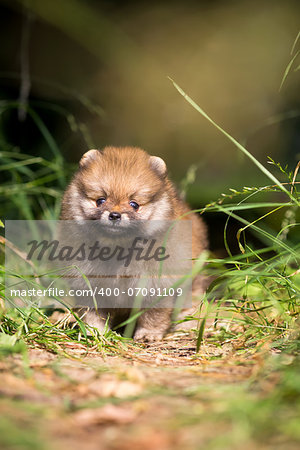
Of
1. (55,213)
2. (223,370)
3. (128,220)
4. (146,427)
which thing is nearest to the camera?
(146,427)

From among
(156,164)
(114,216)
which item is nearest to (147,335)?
(114,216)

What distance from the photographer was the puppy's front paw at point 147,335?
10.6 feet

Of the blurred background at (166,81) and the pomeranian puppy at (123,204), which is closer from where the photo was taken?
the pomeranian puppy at (123,204)

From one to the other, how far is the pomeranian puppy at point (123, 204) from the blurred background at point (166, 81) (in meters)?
2.89

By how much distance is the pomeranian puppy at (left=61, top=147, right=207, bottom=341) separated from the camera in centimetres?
307

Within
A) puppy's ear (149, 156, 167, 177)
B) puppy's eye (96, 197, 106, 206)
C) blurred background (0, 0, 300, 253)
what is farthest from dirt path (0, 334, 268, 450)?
blurred background (0, 0, 300, 253)

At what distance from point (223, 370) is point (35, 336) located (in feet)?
3.32

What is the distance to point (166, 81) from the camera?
658 centimetres

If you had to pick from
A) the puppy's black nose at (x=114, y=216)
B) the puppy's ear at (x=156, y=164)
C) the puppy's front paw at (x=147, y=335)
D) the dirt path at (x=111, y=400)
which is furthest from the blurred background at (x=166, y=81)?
the dirt path at (x=111, y=400)

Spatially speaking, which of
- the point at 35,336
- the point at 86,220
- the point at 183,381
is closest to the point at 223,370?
the point at 183,381

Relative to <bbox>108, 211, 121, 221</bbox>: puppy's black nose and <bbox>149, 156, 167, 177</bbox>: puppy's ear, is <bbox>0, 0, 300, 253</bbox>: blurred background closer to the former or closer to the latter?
<bbox>149, 156, 167, 177</bbox>: puppy's ear

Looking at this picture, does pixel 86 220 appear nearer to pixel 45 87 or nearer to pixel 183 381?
pixel 183 381

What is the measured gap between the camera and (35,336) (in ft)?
8.26

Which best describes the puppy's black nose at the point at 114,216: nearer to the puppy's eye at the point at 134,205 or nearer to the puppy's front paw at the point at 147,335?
the puppy's eye at the point at 134,205
